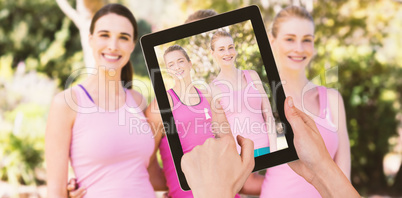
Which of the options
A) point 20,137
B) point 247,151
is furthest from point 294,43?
point 20,137

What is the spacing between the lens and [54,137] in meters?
1.58

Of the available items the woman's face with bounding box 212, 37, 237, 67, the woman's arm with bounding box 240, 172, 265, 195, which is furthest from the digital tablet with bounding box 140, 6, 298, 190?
the woman's arm with bounding box 240, 172, 265, 195

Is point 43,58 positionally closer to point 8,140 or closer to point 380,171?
point 8,140

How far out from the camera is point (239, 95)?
1.27 m

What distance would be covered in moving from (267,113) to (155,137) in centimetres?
76

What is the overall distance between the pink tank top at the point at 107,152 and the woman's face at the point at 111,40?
198 mm

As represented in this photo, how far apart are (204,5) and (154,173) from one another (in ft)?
11.5

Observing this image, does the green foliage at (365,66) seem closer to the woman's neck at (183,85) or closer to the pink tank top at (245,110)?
the pink tank top at (245,110)

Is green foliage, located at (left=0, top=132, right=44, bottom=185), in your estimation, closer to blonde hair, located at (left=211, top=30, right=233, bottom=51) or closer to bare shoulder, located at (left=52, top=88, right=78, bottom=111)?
bare shoulder, located at (left=52, top=88, right=78, bottom=111)

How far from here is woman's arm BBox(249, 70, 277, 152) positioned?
1174 mm

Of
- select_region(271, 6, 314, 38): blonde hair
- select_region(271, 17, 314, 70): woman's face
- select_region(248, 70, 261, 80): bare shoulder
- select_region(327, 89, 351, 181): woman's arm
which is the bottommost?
select_region(327, 89, 351, 181): woman's arm

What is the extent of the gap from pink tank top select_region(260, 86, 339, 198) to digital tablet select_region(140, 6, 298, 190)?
61 centimetres

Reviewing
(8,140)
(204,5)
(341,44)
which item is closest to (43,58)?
(8,140)

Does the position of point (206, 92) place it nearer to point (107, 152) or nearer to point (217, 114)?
point (217, 114)
